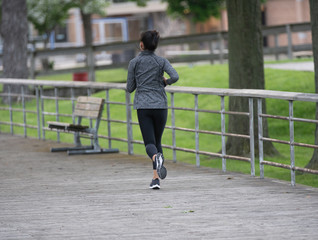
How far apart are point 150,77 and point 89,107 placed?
4.21m

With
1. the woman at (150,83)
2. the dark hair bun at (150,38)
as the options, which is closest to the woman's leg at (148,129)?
the woman at (150,83)

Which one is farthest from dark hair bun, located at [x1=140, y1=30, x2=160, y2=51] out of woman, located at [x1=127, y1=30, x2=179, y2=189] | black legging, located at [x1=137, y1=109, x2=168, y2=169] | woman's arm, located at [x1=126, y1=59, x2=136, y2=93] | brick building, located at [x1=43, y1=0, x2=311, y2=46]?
brick building, located at [x1=43, y1=0, x2=311, y2=46]

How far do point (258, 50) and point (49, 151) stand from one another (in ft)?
12.4

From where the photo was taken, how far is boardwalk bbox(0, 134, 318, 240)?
717 cm

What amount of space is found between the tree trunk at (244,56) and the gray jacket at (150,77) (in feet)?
14.4

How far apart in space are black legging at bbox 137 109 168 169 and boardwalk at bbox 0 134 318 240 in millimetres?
498

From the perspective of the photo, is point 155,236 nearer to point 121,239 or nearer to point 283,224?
point 121,239

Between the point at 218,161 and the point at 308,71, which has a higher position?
the point at 308,71

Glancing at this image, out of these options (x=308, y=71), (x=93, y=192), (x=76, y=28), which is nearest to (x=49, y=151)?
(x=93, y=192)

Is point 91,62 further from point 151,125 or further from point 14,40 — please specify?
point 151,125

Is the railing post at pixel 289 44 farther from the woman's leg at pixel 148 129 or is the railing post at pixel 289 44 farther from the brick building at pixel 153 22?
the brick building at pixel 153 22

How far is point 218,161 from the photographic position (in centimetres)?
1431

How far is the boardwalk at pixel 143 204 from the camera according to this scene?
7.17 metres

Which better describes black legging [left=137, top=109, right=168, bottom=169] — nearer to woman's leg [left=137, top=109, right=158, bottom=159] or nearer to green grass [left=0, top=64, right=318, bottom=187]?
woman's leg [left=137, top=109, right=158, bottom=159]
